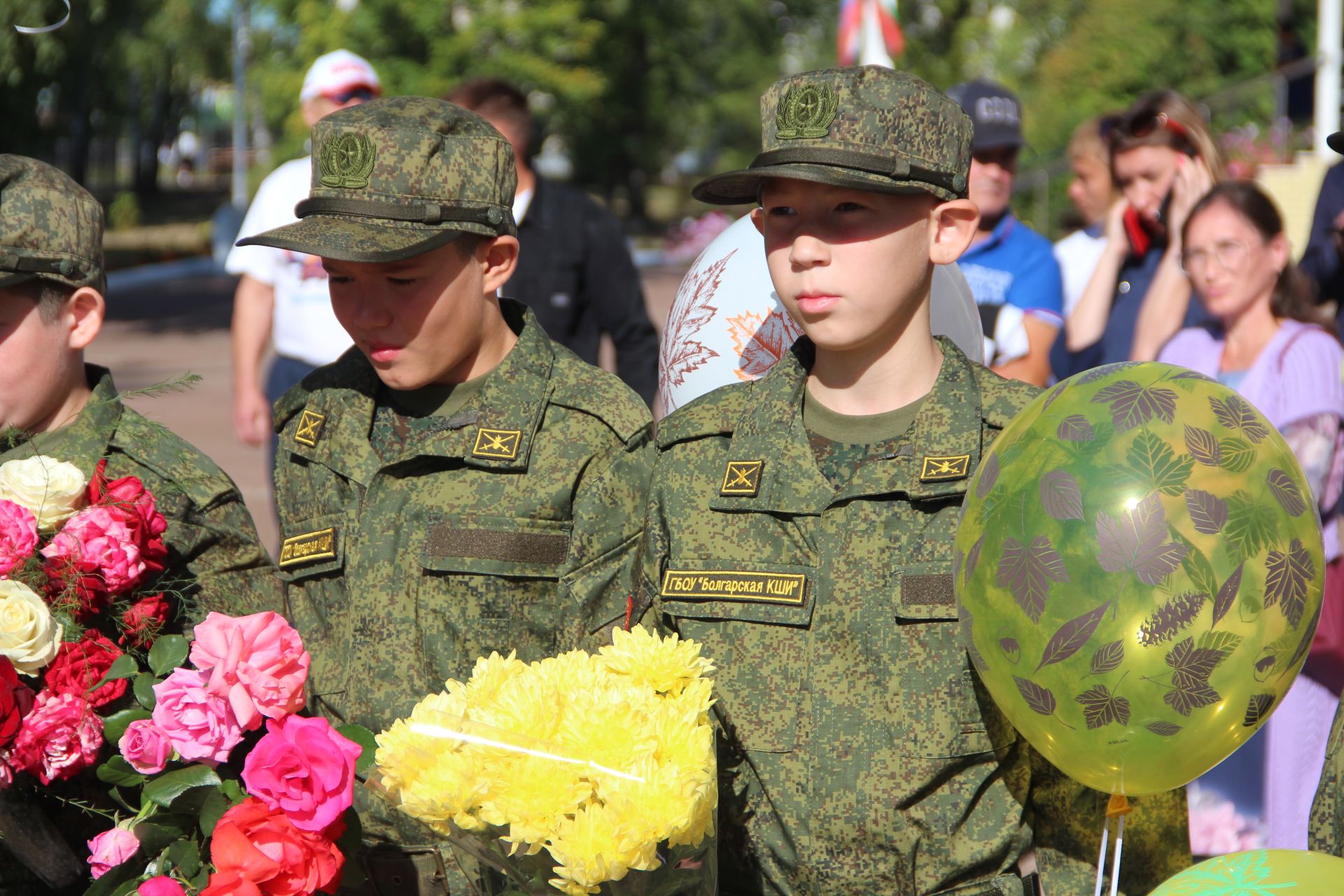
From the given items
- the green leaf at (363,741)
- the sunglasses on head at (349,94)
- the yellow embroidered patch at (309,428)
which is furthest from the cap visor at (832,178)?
the sunglasses on head at (349,94)

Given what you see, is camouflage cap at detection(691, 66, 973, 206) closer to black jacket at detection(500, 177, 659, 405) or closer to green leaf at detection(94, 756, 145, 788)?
green leaf at detection(94, 756, 145, 788)

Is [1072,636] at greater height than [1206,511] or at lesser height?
lesser

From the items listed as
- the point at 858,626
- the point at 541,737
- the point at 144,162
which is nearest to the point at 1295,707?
the point at 858,626

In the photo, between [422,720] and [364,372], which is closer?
[422,720]

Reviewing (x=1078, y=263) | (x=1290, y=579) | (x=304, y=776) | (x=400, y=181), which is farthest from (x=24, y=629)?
(x=1078, y=263)

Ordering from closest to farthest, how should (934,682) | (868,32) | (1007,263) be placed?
(934,682) < (1007,263) < (868,32)

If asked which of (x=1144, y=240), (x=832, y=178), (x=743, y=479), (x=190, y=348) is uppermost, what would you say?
(x=832, y=178)

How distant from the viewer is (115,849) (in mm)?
1999

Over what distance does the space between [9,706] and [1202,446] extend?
63.7 inches

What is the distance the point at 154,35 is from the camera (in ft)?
111

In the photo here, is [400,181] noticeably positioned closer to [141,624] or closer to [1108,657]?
[141,624]

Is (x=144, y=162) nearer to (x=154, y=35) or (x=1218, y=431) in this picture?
(x=154, y=35)

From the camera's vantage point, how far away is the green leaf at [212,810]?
195 cm

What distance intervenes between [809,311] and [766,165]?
0.77ft
